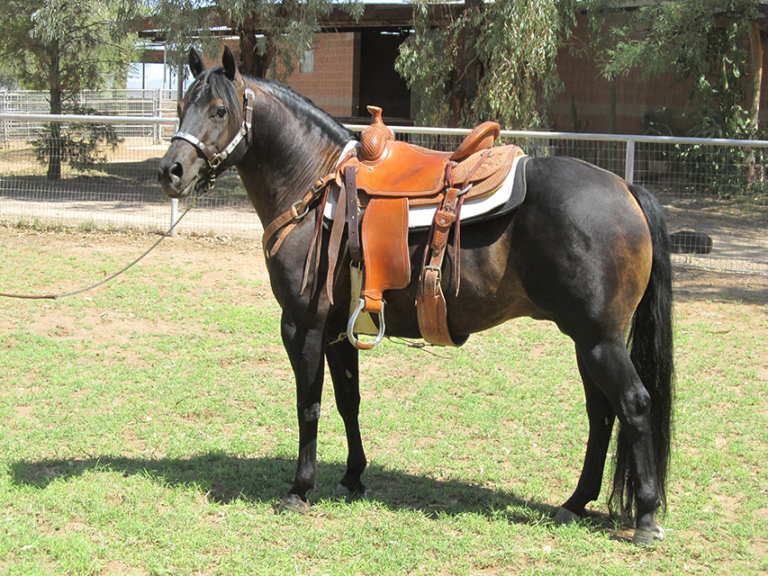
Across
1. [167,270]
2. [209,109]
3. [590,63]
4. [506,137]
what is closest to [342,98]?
[590,63]

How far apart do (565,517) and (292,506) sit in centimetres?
135

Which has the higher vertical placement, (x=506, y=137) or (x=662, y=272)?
(x=506, y=137)

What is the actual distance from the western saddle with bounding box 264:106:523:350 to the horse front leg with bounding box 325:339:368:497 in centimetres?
30

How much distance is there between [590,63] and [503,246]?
16448mm

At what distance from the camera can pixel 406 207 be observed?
3.26 meters

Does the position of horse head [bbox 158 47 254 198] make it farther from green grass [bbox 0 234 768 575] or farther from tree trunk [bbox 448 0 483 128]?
tree trunk [bbox 448 0 483 128]

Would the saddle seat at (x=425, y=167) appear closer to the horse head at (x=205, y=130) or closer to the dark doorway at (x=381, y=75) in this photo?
the horse head at (x=205, y=130)

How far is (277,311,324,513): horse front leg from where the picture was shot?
3.42 metres

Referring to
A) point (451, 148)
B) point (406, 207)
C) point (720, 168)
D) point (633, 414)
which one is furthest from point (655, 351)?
point (451, 148)

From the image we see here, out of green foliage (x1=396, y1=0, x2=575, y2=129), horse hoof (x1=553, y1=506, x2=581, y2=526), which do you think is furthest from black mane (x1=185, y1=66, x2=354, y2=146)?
green foliage (x1=396, y1=0, x2=575, y2=129)

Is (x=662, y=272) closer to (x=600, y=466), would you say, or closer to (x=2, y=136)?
(x=600, y=466)

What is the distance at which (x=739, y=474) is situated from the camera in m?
3.90

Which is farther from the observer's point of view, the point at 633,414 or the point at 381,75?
the point at 381,75

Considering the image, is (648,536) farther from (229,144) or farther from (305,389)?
(229,144)
